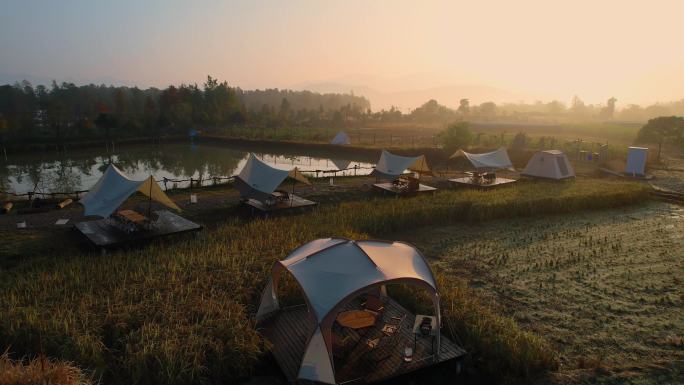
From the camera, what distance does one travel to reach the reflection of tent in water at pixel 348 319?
623cm

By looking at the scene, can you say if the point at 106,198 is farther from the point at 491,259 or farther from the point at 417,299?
the point at 491,259

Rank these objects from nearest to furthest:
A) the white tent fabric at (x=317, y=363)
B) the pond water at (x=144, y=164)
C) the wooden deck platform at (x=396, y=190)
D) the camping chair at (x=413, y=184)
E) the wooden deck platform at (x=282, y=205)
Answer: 1. the white tent fabric at (x=317, y=363)
2. the wooden deck platform at (x=282, y=205)
3. the wooden deck platform at (x=396, y=190)
4. the camping chair at (x=413, y=184)
5. the pond water at (x=144, y=164)

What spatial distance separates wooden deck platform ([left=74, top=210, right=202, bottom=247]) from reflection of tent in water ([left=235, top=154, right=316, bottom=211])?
2640 millimetres

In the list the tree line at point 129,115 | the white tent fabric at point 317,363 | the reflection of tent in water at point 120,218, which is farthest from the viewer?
the tree line at point 129,115

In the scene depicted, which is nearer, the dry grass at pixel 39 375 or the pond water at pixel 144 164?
the dry grass at pixel 39 375

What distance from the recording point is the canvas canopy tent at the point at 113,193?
11570 mm

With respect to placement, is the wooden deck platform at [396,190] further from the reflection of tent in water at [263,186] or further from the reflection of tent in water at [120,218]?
the reflection of tent in water at [120,218]

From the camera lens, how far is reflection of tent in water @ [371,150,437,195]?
61.6 ft

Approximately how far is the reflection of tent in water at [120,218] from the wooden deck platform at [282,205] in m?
3.00

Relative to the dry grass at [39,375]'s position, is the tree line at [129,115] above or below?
above

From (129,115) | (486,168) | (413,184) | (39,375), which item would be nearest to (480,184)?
(486,168)

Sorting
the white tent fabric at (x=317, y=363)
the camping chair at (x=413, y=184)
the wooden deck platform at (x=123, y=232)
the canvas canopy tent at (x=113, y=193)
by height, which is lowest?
the white tent fabric at (x=317, y=363)

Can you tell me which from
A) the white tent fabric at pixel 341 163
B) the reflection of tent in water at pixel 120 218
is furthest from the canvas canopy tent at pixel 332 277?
the white tent fabric at pixel 341 163

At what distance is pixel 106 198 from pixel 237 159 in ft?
76.8
